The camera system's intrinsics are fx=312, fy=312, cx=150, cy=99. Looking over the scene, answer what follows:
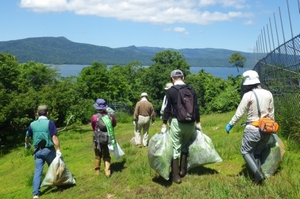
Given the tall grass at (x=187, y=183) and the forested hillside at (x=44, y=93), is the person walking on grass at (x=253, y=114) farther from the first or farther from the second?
the forested hillside at (x=44, y=93)

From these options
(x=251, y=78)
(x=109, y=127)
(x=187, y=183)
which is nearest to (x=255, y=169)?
(x=187, y=183)

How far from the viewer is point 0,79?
19688 millimetres

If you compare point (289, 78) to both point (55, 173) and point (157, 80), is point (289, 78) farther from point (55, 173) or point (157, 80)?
point (157, 80)

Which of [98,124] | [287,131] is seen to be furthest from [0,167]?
[287,131]

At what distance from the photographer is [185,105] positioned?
5.18 m

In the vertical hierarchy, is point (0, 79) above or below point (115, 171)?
above

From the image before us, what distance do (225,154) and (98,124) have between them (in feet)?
9.04

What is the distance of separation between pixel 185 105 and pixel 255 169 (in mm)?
1479

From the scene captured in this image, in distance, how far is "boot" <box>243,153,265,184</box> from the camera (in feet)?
15.9

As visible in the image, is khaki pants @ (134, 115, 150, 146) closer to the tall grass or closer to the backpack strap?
the tall grass

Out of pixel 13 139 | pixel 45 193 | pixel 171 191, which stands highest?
pixel 171 191

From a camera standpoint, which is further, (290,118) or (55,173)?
(290,118)

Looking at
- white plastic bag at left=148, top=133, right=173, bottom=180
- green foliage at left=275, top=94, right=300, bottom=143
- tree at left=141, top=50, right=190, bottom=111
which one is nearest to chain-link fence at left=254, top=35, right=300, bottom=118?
green foliage at left=275, top=94, right=300, bottom=143

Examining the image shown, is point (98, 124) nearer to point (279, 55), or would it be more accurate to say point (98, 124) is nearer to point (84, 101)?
point (279, 55)
